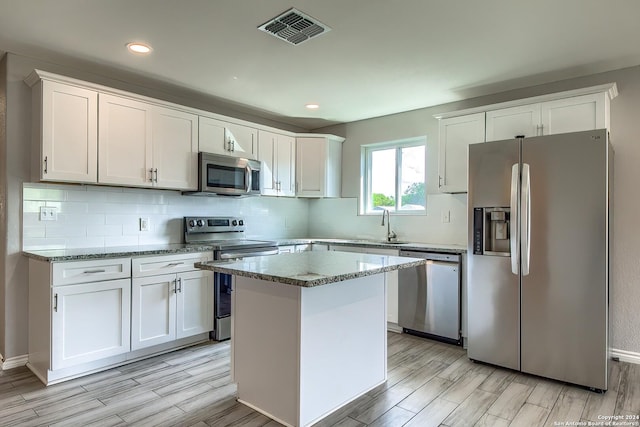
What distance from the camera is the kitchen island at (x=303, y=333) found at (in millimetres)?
2023

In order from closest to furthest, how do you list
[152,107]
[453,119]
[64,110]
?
[64,110]
[152,107]
[453,119]

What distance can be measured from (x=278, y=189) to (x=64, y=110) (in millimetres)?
2247

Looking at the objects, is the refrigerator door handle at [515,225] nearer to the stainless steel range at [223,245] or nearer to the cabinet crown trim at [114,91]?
the stainless steel range at [223,245]

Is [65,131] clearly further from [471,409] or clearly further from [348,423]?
[471,409]

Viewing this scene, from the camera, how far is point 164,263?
10.4 feet

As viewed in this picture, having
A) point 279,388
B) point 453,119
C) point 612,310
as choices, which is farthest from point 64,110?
point 612,310

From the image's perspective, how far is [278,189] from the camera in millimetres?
4520

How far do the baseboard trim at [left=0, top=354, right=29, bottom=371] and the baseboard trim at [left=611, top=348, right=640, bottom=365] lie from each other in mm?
4645

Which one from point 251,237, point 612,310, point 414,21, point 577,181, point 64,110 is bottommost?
point 612,310

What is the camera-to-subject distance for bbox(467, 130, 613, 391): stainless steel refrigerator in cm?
254

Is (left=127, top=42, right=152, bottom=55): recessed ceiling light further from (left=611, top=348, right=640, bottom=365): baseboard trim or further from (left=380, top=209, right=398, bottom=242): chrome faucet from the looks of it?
(left=611, top=348, right=640, bottom=365): baseboard trim

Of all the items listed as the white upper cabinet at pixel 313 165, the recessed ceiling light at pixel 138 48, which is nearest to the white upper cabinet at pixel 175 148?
the recessed ceiling light at pixel 138 48

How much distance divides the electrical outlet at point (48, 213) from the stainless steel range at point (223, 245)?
1095 millimetres

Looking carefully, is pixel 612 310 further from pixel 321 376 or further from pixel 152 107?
pixel 152 107
